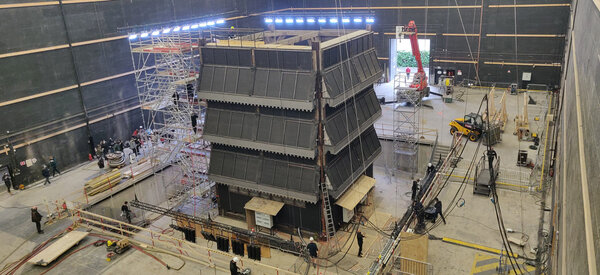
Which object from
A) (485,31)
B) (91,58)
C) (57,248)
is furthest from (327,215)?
(485,31)

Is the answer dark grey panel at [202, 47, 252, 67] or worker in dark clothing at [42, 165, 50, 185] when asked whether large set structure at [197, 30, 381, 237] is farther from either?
worker in dark clothing at [42, 165, 50, 185]

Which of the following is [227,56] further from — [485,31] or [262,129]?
[485,31]

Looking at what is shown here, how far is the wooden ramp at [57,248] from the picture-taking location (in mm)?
18289

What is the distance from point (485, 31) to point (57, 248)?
37.7 m

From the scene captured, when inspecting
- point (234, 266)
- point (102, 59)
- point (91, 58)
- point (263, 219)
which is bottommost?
point (263, 219)

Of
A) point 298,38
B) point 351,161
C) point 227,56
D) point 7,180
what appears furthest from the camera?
point 298,38

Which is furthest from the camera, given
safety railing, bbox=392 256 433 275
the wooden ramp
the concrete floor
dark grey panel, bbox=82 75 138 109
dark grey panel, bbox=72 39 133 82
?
dark grey panel, bbox=82 75 138 109

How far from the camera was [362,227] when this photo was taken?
24.4 meters

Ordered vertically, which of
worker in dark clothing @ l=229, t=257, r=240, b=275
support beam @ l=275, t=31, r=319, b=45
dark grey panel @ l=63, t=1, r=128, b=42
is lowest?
worker in dark clothing @ l=229, t=257, r=240, b=275

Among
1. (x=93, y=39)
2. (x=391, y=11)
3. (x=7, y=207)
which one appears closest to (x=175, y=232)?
(x=7, y=207)

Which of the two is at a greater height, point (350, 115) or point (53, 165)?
point (350, 115)

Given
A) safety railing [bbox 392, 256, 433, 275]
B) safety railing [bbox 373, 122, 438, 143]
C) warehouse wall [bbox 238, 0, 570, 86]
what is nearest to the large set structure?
safety railing [bbox 392, 256, 433, 275]

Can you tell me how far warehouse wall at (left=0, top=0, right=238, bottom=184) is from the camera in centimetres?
2559

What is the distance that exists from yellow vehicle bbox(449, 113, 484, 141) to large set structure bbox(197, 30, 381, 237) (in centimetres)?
938
